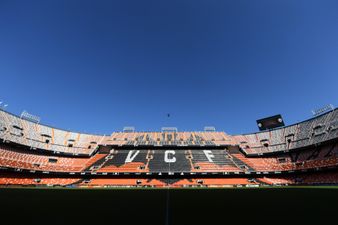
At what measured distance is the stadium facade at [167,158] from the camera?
44344mm

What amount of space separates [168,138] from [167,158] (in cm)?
1260

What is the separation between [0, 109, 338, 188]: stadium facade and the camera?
44.3 m

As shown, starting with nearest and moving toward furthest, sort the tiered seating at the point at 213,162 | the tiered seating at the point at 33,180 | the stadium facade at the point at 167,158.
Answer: the tiered seating at the point at 33,180 < the stadium facade at the point at 167,158 < the tiered seating at the point at 213,162

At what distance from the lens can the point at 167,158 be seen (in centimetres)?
5803

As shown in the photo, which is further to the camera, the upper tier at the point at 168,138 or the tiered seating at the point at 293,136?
the upper tier at the point at 168,138

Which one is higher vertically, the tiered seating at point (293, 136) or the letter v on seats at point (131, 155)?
the tiered seating at point (293, 136)

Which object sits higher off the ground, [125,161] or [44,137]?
[44,137]

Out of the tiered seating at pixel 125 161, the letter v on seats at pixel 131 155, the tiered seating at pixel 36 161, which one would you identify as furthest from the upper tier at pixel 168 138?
the tiered seating at pixel 125 161

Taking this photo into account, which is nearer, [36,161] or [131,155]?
[36,161]

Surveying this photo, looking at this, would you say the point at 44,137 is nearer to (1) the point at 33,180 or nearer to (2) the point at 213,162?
(1) the point at 33,180

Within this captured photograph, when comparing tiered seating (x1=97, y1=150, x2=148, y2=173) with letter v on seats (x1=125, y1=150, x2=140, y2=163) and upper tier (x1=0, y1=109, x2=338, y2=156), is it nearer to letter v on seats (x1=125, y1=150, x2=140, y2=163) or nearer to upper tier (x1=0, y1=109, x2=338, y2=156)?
letter v on seats (x1=125, y1=150, x2=140, y2=163)
